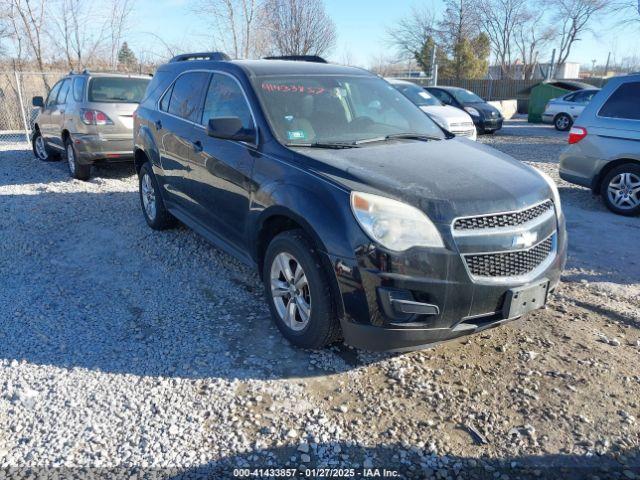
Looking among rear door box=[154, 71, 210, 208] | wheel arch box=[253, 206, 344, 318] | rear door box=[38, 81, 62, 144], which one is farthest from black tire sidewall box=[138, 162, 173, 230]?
rear door box=[38, 81, 62, 144]

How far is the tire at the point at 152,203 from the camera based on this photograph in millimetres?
5621

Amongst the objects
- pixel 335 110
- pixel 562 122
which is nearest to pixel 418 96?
pixel 562 122

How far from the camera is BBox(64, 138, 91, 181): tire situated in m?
8.37

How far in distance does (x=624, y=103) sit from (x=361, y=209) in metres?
5.65

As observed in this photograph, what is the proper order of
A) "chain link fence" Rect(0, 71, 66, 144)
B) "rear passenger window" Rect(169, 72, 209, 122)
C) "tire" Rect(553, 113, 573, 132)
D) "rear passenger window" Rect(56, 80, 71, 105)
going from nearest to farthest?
"rear passenger window" Rect(169, 72, 209, 122), "rear passenger window" Rect(56, 80, 71, 105), "chain link fence" Rect(0, 71, 66, 144), "tire" Rect(553, 113, 573, 132)

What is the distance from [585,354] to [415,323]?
A: 54.8 inches

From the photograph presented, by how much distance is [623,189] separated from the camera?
22.0 ft

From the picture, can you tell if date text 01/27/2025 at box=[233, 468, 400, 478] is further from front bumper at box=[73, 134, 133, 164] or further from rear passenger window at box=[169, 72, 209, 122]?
front bumper at box=[73, 134, 133, 164]

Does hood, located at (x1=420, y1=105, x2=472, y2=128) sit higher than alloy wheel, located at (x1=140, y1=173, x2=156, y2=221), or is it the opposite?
hood, located at (x1=420, y1=105, x2=472, y2=128)

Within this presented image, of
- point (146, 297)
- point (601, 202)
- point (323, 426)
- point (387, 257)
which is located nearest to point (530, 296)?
point (387, 257)

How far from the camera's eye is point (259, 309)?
401cm

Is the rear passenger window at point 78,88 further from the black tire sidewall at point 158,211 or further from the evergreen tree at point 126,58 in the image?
the evergreen tree at point 126,58

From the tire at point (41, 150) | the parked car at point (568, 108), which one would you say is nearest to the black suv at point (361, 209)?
the tire at point (41, 150)

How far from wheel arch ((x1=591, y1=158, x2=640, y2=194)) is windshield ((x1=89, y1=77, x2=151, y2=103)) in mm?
7221
